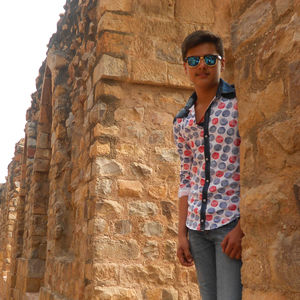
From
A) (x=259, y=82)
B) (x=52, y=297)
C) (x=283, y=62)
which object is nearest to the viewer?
(x=283, y=62)

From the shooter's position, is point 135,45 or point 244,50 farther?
point 135,45

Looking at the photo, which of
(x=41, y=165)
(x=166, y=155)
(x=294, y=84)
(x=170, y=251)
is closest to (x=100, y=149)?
(x=166, y=155)

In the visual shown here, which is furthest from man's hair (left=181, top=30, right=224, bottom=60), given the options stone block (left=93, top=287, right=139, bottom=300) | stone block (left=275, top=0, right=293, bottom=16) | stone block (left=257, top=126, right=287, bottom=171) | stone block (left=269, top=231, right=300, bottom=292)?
stone block (left=93, top=287, right=139, bottom=300)

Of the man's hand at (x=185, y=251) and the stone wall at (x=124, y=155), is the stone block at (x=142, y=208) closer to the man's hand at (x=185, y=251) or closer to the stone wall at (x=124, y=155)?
the stone wall at (x=124, y=155)

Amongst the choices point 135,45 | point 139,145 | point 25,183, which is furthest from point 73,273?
point 25,183

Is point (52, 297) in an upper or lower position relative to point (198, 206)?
lower

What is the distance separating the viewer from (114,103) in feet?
13.2

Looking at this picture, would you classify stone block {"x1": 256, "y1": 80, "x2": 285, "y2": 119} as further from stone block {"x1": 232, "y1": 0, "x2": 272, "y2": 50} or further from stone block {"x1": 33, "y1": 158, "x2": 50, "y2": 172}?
stone block {"x1": 33, "y1": 158, "x2": 50, "y2": 172}

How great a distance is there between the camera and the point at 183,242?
2.03 metres

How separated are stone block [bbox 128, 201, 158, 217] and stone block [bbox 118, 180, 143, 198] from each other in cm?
8

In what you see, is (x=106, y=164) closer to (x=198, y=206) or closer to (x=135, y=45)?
(x=135, y=45)

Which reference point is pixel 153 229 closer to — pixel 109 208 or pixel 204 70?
pixel 109 208

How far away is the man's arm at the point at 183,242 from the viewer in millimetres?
2020

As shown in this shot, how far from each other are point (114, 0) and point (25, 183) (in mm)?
5775
